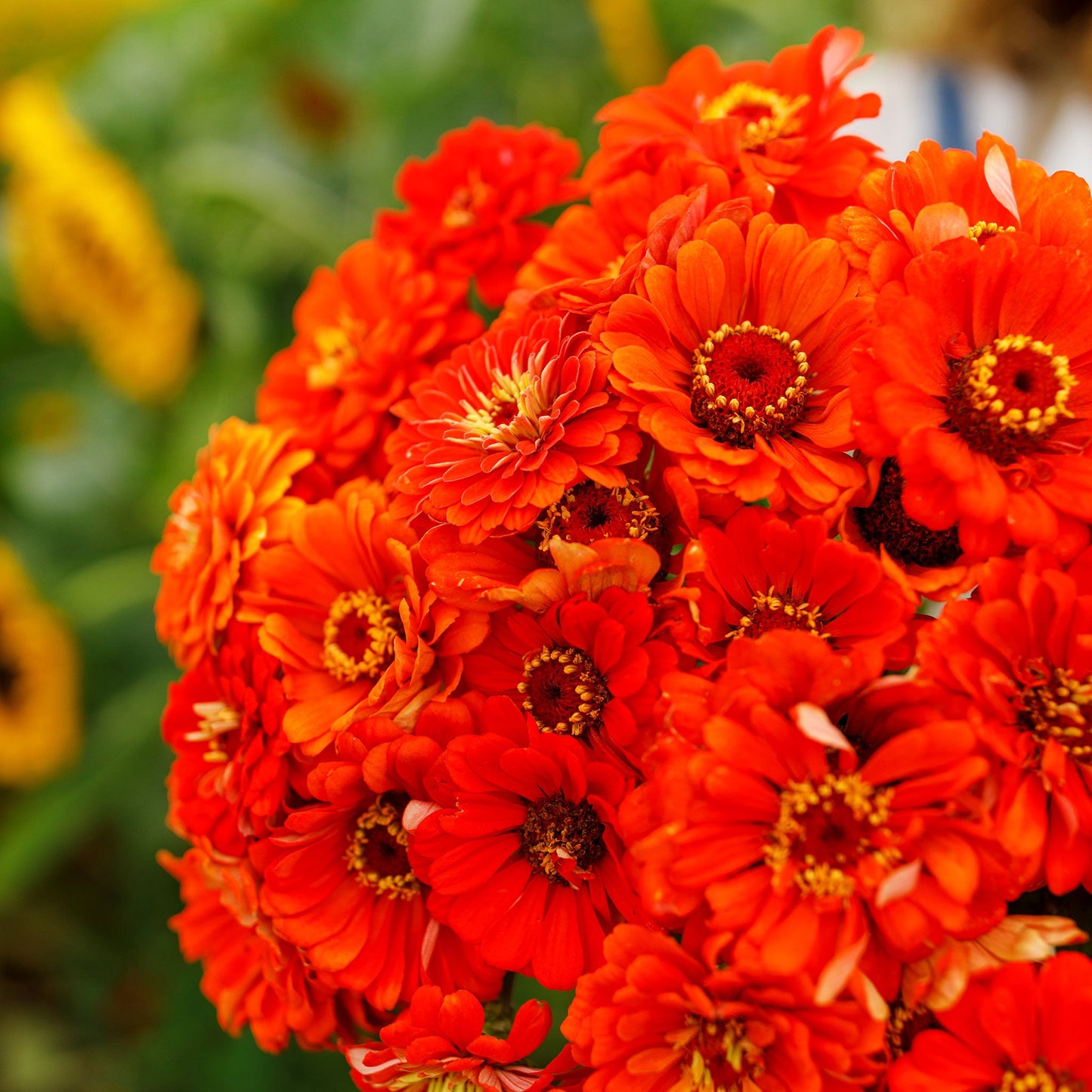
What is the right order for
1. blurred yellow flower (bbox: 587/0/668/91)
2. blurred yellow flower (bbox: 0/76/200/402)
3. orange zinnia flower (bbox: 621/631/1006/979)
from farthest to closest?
1. blurred yellow flower (bbox: 587/0/668/91)
2. blurred yellow flower (bbox: 0/76/200/402)
3. orange zinnia flower (bbox: 621/631/1006/979)

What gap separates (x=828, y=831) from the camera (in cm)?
43

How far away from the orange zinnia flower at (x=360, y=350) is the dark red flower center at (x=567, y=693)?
0.18 metres

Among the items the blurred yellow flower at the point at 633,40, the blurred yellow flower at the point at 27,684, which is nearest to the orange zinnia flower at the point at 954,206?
the blurred yellow flower at the point at 633,40

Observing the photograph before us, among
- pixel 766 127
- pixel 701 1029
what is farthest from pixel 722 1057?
pixel 766 127

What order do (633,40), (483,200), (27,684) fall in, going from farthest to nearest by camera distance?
(633,40) → (27,684) → (483,200)

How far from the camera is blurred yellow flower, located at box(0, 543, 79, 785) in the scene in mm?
1455

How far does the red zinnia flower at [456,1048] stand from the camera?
0.47m

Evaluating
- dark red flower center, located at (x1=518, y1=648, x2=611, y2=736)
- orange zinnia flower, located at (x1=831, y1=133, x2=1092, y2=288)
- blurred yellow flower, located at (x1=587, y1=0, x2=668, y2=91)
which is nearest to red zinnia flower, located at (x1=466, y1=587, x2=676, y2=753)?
dark red flower center, located at (x1=518, y1=648, x2=611, y2=736)

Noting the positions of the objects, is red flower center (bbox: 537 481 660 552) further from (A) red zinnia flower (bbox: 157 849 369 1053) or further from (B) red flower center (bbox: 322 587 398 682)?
(A) red zinnia flower (bbox: 157 849 369 1053)

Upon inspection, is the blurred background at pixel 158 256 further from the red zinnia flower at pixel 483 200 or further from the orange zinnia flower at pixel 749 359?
the orange zinnia flower at pixel 749 359

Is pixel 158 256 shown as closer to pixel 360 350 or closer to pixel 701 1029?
pixel 360 350

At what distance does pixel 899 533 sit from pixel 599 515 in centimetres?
14

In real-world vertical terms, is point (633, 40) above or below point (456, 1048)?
above

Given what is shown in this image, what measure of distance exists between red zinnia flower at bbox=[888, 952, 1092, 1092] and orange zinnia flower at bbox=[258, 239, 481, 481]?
405mm
